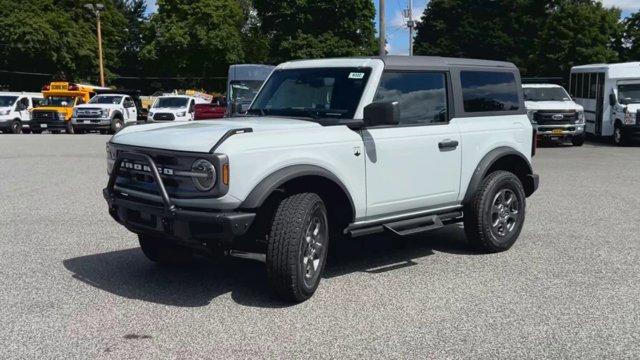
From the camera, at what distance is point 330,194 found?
573 centimetres

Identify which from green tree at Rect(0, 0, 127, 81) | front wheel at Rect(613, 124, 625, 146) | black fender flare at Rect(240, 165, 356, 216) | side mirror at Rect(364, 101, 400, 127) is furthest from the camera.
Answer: green tree at Rect(0, 0, 127, 81)

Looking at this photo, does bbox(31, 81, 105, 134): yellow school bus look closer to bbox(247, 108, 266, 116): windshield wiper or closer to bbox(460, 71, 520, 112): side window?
bbox(247, 108, 266, 116): windshield wiper

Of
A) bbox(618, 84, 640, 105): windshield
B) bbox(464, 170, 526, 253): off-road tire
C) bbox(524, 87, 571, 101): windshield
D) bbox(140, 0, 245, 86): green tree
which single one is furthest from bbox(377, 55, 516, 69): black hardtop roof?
bbox(140, 0, 245, 86): green tree

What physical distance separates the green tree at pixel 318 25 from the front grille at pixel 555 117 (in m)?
25.2

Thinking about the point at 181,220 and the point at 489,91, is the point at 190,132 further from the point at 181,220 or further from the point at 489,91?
the point at 489,91

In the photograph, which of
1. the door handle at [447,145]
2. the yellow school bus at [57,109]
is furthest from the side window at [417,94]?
the yellow school bus at [57,109]

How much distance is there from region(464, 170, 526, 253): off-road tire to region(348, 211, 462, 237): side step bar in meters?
0.28

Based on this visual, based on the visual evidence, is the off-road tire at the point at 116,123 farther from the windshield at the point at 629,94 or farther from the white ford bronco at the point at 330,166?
the white ford bronco at the point at 330,166

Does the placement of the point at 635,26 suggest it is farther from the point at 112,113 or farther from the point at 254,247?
the point at 254,247

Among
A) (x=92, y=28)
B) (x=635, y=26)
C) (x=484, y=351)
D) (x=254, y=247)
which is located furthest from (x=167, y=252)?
(x=92, y=28)

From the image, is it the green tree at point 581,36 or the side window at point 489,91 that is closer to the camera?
the side window at point 489,91

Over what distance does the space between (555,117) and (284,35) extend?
1137 inches

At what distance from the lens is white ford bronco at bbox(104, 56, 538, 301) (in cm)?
493

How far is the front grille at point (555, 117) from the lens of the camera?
21.5 m
